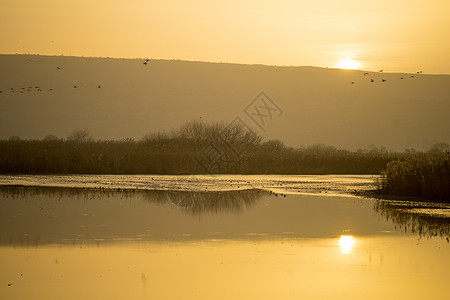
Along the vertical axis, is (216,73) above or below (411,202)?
above

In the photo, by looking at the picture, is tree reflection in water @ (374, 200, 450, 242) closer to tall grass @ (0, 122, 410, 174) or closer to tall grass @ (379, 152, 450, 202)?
tall grass @ (379, 152, 450, 202)

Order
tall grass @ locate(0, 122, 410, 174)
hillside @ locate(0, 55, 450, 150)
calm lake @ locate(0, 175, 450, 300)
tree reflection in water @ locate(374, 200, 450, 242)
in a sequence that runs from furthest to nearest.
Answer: hillside @ locate(0, 55, 450, 150) < tall grass @ locate(0, 122, 410, 174) < tree reflection in water @ locate(374, 200, 450, 242) < calm lake @ locate(0, 175, 450, 300)

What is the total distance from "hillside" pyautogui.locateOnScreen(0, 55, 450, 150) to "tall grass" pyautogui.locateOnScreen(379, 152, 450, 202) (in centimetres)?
8166

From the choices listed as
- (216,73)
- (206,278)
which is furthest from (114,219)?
(216,73)

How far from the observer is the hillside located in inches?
4395

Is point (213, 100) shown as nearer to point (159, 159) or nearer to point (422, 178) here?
point (159, 159)

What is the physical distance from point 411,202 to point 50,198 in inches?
393

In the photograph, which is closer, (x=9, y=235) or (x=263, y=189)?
(x=9, y=235)

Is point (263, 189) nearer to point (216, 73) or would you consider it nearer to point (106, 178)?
point (106, 178)

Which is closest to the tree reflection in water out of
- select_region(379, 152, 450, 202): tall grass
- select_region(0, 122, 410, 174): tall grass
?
select_region(379, 152, 450, 202): tall grass

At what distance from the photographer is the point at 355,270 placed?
12.0 meters

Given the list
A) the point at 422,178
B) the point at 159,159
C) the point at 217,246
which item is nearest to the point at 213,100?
the point at 159,159

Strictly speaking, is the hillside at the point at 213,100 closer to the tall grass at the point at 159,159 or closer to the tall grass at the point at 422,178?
the tall grass at the point at 159,159

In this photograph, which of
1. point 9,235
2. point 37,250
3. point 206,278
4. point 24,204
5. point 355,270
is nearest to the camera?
point 206,278
